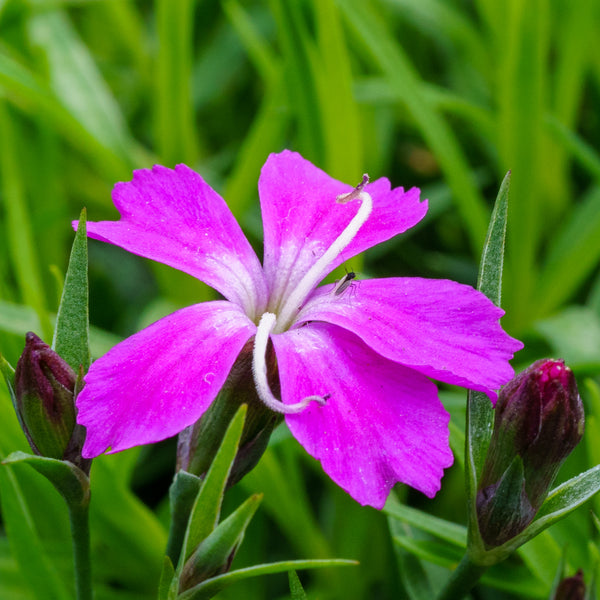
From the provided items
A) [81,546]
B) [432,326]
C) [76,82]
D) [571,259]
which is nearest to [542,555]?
[432,326]

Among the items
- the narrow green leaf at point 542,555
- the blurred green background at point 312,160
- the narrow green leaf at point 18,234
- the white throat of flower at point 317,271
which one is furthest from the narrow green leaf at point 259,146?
the narrow green leaf at point 542,555

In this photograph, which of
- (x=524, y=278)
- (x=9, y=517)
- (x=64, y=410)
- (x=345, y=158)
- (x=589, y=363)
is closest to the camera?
(x=64, y=410)

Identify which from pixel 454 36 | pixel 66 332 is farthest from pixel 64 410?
pixel 454 36

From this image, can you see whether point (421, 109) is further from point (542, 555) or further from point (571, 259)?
point (542, 555)

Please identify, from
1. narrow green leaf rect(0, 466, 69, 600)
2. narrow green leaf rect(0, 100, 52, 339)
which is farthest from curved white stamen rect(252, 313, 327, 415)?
narrow green leaf rect(0, 100, 52, 339)

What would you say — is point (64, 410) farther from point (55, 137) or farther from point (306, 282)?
point (55, 137)
